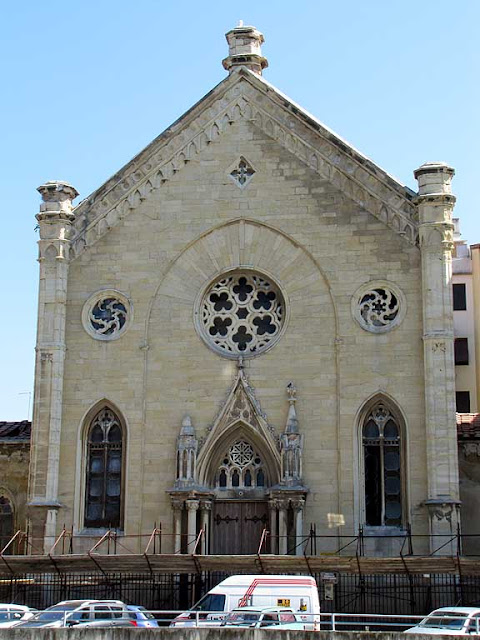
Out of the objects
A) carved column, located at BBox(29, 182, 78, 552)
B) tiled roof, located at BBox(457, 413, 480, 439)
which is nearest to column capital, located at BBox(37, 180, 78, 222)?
carved column, located at BBox(29, 182, 78, 552)

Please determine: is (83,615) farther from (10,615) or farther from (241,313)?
(241,313)

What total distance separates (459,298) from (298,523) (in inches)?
838

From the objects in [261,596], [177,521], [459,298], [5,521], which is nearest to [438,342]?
[177,521]

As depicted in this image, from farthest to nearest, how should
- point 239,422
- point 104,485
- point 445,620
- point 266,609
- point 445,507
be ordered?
point 104,485
point 239,422
point 445,507
point 445,620
point 266,609

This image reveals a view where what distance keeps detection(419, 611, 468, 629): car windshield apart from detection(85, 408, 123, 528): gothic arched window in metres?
10.6

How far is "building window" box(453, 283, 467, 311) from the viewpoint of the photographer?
51.2 metres

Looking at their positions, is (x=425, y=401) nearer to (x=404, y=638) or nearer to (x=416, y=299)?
(x=416, y=299)

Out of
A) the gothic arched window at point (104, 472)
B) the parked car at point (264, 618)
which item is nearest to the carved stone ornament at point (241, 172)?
the gothic arched window at point (104, 472)

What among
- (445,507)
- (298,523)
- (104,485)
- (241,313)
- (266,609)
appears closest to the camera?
(266,609)

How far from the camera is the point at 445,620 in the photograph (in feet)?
86.5

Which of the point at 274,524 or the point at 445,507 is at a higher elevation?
the point at 445,507

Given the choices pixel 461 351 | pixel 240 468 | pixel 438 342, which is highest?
pixel 461 351

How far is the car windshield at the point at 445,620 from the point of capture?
25.1 meters

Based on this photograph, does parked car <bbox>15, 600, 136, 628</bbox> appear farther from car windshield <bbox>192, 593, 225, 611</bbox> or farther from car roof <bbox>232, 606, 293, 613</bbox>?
car roof <bbox>232, 606, 293, 613</bbox>
